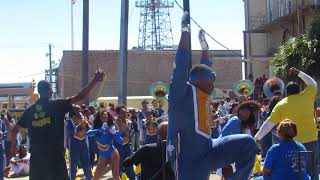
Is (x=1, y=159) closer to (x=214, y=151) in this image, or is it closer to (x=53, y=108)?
(x=53, y=108)

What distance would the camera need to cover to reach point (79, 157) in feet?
42.2

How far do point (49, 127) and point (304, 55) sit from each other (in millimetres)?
19254

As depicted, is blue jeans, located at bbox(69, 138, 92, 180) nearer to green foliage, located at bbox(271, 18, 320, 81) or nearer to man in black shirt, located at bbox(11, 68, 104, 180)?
man in black shirt, located at bbox(11, 68, 104, 180)

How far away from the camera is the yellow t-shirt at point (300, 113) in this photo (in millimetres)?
7906

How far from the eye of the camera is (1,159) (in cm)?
1149

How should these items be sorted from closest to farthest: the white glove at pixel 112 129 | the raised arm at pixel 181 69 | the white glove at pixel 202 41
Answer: the raised arm at pixel 181 69 < the white glove at pixel 202 41 < the white glove at pixel 112 129

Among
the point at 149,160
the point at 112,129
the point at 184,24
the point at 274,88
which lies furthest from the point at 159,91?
the point at 184,24

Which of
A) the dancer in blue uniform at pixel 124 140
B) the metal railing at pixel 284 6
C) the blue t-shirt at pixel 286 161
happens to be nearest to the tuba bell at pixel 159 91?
the dancer in blue uniform at pixel 124 140

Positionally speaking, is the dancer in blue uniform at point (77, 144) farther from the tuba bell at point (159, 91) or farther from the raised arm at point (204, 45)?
the raised arm at point (204, 45)

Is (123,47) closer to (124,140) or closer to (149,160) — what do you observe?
(124,140)

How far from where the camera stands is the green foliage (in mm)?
23953

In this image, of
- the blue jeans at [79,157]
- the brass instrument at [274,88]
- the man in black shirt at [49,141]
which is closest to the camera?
the man in black shirt at [49,141]

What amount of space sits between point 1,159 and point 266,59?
1051 inches

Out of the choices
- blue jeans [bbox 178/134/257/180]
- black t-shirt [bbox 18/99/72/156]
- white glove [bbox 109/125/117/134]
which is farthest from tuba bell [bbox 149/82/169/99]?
blue jeans [bbox 178/134/257/180]
